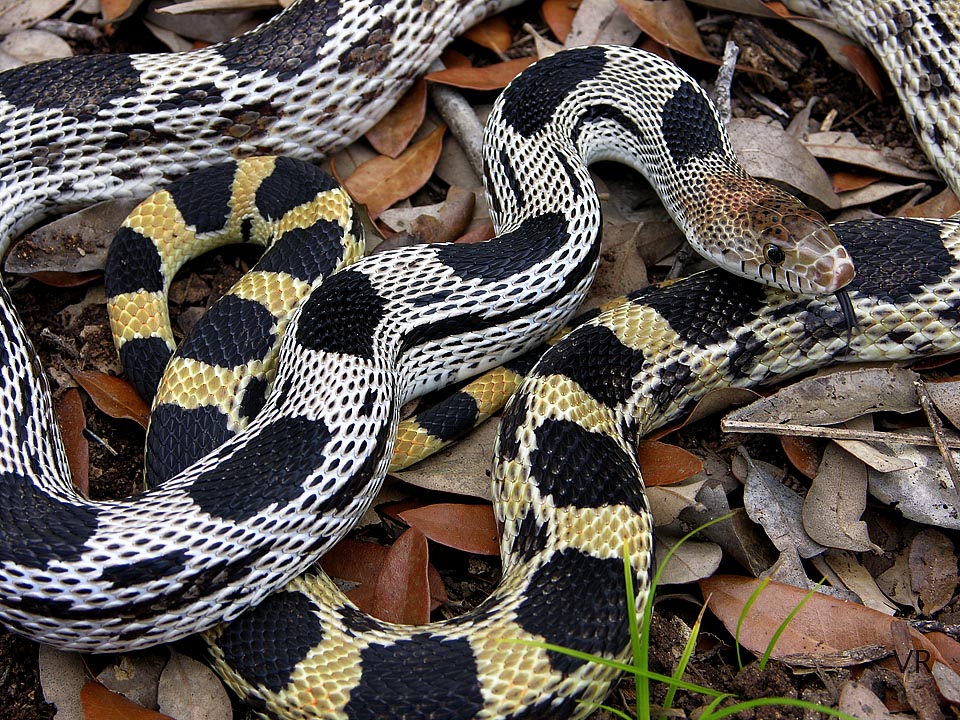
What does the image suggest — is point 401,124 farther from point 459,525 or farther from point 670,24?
point 459,525

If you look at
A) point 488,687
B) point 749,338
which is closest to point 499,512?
point 488,687

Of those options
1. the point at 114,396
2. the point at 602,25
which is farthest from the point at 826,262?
the point at 114,396

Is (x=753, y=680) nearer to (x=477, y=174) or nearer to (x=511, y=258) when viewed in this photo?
(x=511, y=258)

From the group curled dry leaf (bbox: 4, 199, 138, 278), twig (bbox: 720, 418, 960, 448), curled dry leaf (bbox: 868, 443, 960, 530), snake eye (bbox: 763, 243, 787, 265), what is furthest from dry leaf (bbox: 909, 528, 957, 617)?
curled dry leaf (bbox: 4, 199, 138, 278)

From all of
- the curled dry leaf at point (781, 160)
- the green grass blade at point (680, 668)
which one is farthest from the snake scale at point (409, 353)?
the curled dry leaf at point (781, 160)

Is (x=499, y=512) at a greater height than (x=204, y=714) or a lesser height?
greater

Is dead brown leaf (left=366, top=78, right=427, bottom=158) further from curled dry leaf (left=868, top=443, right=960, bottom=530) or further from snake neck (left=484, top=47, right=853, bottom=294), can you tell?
curled dry leaf (left=868, top=443, right=960, bottom=530)
